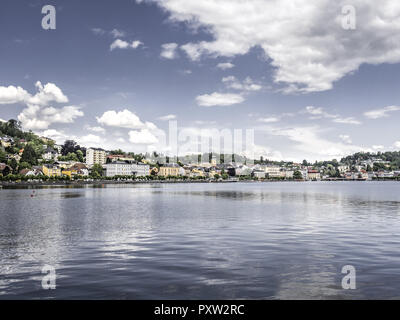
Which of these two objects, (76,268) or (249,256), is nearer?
(76,268)

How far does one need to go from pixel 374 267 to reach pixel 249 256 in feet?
22.4

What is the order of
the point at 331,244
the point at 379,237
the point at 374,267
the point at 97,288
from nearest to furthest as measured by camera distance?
the point at 97,288 → the point at 374,267 → the point at 331,244 → the point at 379,237

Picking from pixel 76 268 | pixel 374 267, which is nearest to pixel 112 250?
pixel 76 268

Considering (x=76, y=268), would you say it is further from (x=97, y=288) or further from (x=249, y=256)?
(x=249, y=256)

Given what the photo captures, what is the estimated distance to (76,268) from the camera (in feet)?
62.7

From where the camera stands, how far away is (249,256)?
71.6 feet

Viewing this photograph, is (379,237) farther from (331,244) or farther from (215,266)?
(215,266)
